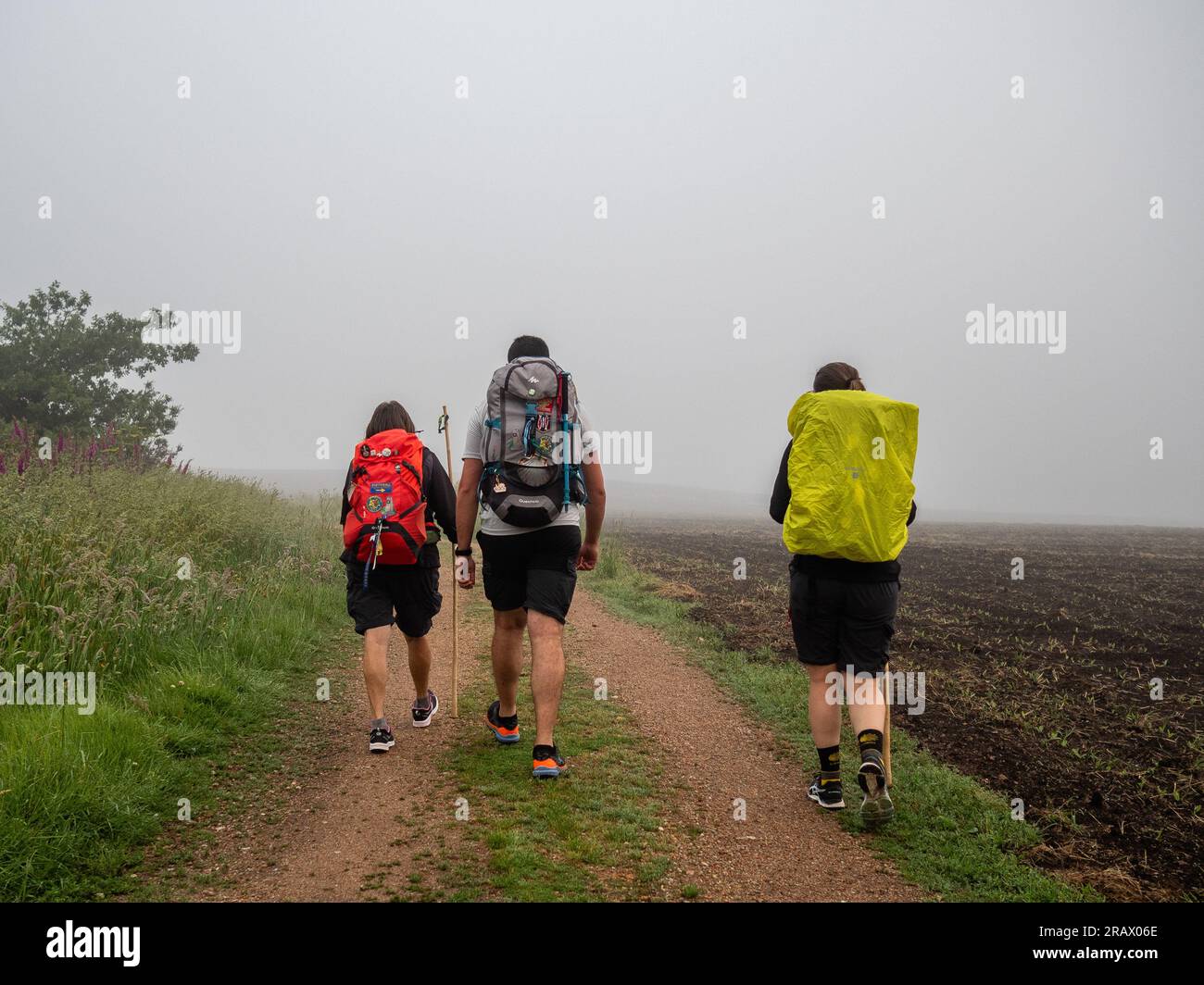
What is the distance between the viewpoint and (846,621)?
4.12m

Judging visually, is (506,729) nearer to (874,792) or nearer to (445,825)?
(445,825)

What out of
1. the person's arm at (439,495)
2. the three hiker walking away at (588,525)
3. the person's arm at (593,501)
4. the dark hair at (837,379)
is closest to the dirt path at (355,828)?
the three hiker walking away at (588,525)

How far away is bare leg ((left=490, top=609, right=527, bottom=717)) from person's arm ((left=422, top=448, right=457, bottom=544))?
665mm

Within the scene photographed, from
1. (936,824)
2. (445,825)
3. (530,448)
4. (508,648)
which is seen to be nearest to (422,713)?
(508,648)

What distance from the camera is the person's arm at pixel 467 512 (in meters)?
4.35

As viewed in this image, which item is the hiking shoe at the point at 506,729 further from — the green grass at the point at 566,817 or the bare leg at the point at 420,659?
the bare leg at the point at 420,659

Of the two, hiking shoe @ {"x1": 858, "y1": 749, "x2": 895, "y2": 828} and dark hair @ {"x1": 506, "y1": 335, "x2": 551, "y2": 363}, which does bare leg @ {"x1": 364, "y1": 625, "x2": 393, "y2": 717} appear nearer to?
dark hair @ {"x1": 506, "y1": 335, "x2": 551, "y2": 363}

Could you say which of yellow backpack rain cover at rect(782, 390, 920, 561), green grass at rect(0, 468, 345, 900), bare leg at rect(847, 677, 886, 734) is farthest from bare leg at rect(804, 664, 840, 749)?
green grass at rect(0, 468, 345, 900)

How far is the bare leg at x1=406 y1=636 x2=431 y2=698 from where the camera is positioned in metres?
5.06

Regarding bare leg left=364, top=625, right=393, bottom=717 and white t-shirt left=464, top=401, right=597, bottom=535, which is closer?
white t-shirt left=464, top=401, right=597, bottom=535

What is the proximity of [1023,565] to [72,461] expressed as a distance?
853 inches

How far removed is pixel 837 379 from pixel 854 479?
63cm

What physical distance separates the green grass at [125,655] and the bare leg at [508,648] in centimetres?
166

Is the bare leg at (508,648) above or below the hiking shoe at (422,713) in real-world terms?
above
